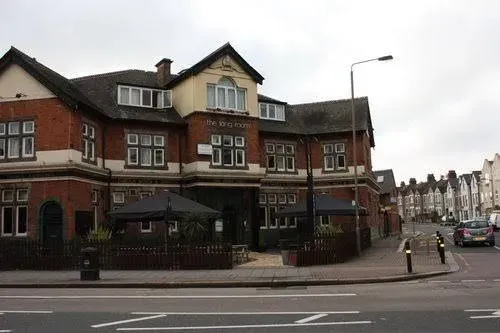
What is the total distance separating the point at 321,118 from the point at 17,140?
20.3 meters

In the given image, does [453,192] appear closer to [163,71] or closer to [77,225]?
[163,71]

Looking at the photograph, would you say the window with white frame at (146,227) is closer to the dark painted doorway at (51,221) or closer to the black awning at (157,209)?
the dark painted doorway at (51,221)

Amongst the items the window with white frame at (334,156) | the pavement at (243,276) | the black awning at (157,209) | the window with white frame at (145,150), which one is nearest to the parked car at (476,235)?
the window with white frame at (334,156)

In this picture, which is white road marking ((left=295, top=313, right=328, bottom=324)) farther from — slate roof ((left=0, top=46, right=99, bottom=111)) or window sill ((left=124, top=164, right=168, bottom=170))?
window sill ((left=124, top=164, right=168, bottom=170))

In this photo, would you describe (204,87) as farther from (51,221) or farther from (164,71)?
(51,221)

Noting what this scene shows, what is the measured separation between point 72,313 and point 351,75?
19142mm

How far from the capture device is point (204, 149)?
3095cm

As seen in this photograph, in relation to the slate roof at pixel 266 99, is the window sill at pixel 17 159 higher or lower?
lower

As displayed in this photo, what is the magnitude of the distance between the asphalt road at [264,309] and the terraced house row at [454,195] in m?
84.5

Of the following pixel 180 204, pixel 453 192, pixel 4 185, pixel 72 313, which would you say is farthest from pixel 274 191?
pixel 453 192

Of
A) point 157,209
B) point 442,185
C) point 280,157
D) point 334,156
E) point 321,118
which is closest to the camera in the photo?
point 157,209

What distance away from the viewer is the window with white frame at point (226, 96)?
31.7 meters

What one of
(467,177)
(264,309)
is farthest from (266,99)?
(467,177)

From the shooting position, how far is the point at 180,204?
22891mm
